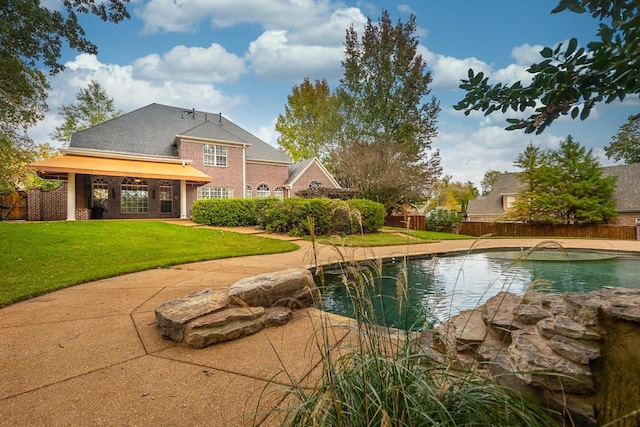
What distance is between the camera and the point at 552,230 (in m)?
18.0

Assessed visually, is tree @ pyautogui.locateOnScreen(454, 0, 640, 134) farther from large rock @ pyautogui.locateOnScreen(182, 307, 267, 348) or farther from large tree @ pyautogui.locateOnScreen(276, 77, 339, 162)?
large tree @ pyautogui.locateOnScreen(276, 77, 339, 162)

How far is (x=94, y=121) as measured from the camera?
27.0 m

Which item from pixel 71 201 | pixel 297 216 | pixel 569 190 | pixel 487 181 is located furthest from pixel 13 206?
pixel 487 181

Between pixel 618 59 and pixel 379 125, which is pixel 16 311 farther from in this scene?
pixel 379 125

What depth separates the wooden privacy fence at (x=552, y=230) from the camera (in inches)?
650

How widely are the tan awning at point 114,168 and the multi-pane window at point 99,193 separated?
1.79 metres

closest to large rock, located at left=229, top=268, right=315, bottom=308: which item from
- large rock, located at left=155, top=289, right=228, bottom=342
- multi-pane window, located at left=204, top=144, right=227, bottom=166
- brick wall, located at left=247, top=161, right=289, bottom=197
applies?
large rock, located at left=155, top=289, right=228, bottom=342

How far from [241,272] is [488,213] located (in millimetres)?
28317

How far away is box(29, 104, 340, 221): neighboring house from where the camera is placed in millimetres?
15273

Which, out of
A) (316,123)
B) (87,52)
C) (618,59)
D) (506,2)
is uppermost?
(316,123)

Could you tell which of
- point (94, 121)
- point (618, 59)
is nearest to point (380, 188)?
point (618, 59)

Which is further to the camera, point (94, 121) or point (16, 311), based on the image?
point (94, 121)

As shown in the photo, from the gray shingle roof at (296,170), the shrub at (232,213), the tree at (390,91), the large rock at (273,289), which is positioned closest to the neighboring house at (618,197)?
the tree at (390,91)

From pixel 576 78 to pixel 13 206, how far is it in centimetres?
2315
